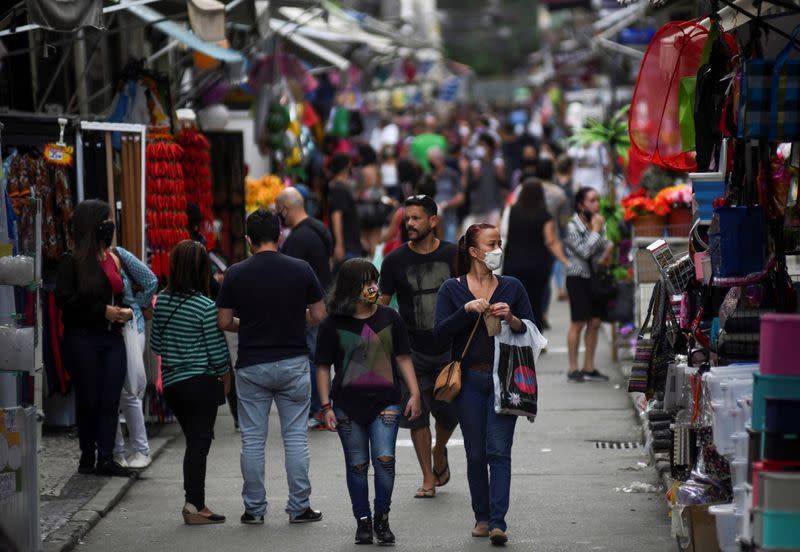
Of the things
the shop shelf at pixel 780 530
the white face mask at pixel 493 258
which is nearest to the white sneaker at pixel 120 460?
the white face mask at pixel 493 258

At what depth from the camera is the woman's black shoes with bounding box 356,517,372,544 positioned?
809 centimetres

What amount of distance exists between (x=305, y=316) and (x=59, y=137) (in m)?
2.96

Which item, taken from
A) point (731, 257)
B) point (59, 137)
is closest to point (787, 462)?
point (731, 257)

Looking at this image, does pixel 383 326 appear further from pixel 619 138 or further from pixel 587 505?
pixel 619 138

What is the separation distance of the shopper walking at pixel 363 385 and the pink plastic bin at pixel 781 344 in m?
2.88

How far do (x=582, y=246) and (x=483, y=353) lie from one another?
19.1ft

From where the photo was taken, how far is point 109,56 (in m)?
15.8

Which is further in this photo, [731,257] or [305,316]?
[305,316]

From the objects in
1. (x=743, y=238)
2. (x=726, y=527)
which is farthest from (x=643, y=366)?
(x=726, y=527)

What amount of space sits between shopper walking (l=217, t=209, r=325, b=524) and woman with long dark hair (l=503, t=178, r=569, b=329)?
5999 millimetres

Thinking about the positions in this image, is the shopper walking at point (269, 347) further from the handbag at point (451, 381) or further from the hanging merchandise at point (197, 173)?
the hanging merchandise at point (197, 173)

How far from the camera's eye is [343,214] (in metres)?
15.7

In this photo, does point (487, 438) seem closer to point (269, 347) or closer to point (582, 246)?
point (269, 347)

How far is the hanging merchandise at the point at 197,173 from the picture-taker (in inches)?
483
